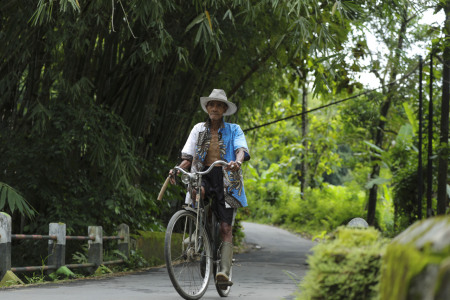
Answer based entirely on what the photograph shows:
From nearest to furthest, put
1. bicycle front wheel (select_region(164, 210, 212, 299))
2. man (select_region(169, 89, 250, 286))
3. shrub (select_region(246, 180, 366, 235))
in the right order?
bicycle front wheel (select_region(164, 210, 212, 299))
man (select_region(169, 89, 250, 286))
shrub (select_region(246, 180, 366, 235))

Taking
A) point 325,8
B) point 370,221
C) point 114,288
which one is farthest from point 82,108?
point 370,221

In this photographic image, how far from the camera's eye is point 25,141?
9.96 m

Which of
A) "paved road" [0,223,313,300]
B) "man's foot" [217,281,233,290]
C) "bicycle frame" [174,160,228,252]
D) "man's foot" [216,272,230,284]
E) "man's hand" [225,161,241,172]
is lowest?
"paved road" [0,223,313,300]

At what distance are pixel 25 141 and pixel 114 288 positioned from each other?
3.67m

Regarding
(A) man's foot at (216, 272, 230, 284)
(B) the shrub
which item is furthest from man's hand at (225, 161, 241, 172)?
(B) the shrub

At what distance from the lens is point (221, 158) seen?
20.9 ft

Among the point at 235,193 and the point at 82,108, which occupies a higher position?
the point at 82,108

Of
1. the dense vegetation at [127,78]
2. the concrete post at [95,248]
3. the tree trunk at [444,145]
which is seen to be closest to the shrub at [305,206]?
the tree trunk at [444,145]

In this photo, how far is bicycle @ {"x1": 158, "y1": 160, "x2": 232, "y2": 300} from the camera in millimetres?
5727

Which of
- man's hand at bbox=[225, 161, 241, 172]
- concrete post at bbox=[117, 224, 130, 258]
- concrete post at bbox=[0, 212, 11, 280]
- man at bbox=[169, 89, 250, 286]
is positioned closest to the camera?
man's hand at bbox=[225, 161, 241, 172]

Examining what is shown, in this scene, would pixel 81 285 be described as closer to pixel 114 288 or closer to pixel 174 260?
pixel 114 288

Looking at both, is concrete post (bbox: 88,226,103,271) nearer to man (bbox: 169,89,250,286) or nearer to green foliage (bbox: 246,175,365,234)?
man (bbox: 169,89,250,286)

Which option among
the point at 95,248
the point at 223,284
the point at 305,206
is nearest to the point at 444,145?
the point at 95,248

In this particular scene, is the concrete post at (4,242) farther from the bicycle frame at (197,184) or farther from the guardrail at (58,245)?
the bicycle frame at (197,184)
